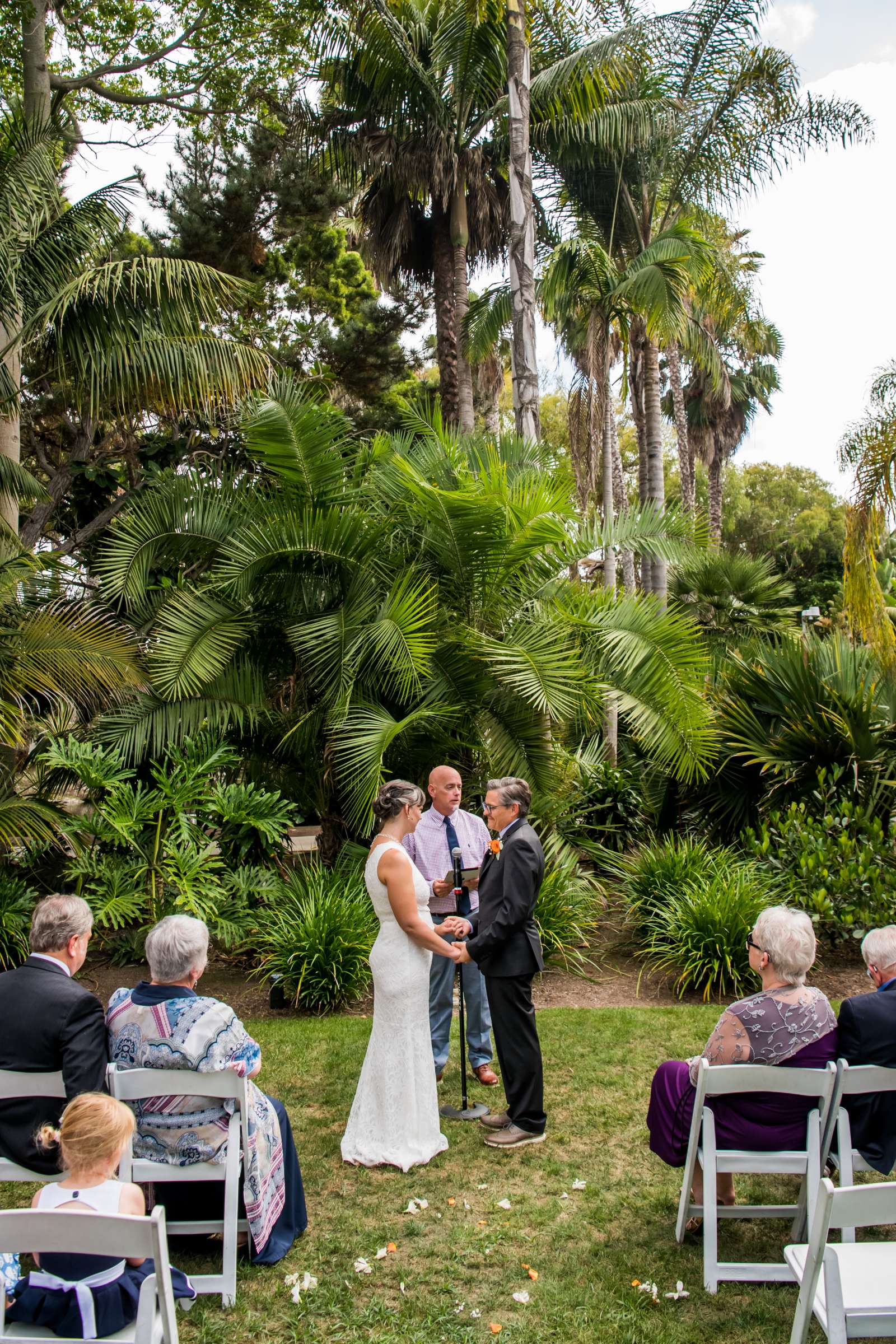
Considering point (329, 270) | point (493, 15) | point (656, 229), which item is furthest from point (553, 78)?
point (329, 270)

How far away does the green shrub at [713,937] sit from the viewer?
7.57 meters

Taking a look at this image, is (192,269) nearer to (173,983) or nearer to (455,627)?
(455,627)

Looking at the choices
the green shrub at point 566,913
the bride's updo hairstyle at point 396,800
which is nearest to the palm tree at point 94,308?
the green shrub at point 566,913

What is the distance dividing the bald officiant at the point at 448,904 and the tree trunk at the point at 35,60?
11891mm

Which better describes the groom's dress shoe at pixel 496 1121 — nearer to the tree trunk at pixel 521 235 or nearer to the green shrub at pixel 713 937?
the green shrub at pixel 713 937

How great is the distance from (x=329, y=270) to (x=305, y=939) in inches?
589

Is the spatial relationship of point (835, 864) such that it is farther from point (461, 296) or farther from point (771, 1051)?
point (461, 296)

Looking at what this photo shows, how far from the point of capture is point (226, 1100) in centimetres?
389

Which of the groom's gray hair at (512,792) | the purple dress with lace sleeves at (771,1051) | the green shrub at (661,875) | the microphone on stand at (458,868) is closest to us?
the purple dress with lace sleeves at (771,1051)

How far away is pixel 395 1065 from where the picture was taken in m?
4.98

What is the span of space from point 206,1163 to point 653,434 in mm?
15336

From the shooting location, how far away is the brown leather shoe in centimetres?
602

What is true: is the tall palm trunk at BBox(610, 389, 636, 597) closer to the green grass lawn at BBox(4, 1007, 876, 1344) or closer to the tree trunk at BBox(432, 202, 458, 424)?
the tree trunk at BBox(432, 202, 458, 424)

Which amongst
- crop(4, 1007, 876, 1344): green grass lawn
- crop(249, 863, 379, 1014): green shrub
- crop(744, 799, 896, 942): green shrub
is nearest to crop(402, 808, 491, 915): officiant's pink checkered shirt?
crop(4, 1007, 876, 1344): green grass lawn
